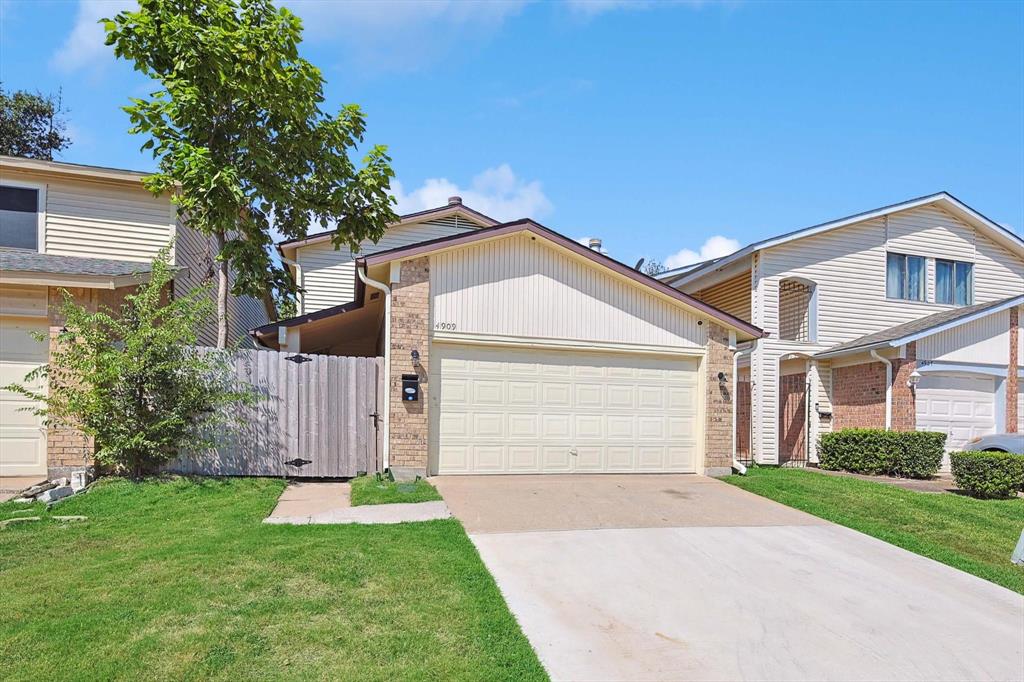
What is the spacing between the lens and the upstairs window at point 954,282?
17.0m

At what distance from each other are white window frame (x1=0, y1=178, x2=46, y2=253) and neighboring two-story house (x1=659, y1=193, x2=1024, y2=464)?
1489 cm

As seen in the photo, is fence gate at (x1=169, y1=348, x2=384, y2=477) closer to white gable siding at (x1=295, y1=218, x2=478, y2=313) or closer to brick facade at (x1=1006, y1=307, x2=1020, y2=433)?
white gable siding at (x1=295, y1=218, x2=478, y2=313)

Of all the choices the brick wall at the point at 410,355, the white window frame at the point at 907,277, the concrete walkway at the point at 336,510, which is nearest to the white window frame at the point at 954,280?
the white window frame at the point at 907,277

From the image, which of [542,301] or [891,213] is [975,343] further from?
[542,301]

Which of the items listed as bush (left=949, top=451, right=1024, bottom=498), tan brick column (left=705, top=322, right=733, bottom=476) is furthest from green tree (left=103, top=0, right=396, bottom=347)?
bush (left=949, top=451, right=1024, bottom=498)

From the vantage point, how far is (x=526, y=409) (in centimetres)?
1085

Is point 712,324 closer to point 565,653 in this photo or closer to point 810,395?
point 810,395

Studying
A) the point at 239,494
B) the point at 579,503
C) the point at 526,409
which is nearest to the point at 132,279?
the point at 239,494

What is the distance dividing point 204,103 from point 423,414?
19.3ft

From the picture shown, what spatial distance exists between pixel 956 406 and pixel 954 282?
14.3 ft

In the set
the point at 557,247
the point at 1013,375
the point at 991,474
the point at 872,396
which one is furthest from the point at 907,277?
the point at 557,247

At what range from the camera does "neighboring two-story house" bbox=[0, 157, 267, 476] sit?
9.38m

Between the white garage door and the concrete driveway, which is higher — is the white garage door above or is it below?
above

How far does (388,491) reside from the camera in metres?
8.77
